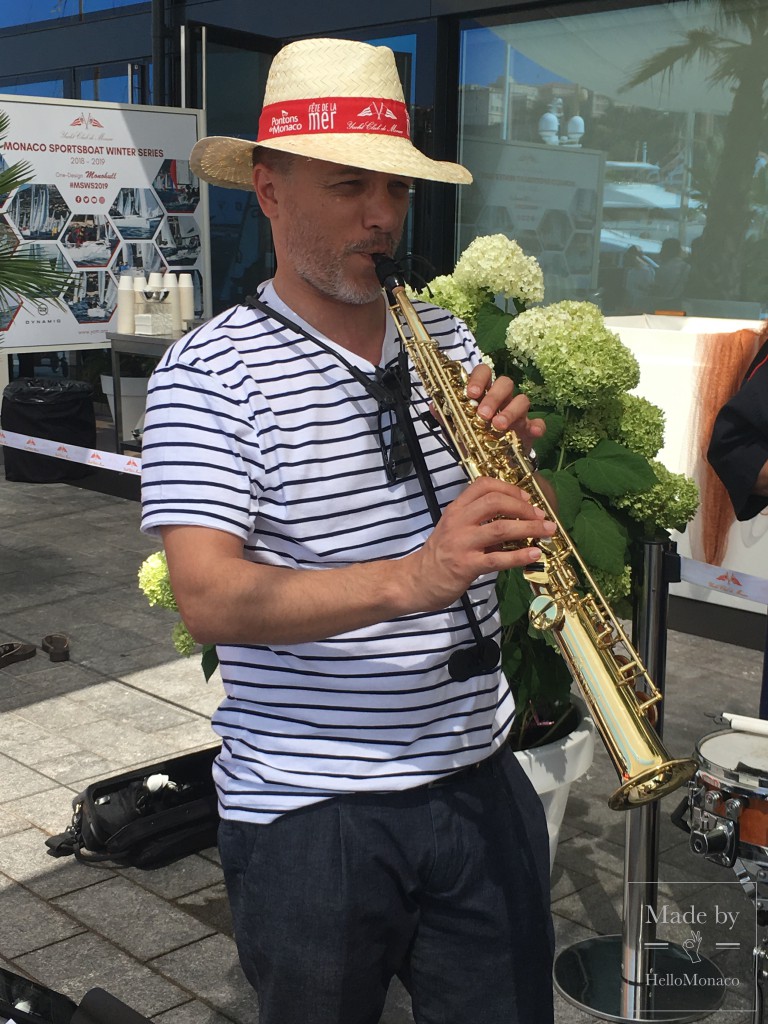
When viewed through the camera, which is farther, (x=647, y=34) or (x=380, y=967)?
(x=647, y=34)

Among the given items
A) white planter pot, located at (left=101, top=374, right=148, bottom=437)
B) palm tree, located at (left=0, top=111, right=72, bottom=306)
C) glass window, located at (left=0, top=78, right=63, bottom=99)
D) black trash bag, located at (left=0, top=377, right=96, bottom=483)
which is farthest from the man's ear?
glass window, located at (left=0, top=78, right=63, bottom=99)

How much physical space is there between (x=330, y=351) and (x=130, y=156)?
23.3 feet

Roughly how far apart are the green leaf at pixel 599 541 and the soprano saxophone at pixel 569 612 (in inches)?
46.8

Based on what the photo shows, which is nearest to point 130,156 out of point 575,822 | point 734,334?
point 734,334

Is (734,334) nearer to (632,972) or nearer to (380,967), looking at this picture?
(632,972)

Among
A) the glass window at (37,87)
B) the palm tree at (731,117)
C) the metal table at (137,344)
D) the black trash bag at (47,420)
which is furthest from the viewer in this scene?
the glass window at (37,87)

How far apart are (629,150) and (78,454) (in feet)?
12.7

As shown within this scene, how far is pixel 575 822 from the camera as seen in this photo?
14.0 feet

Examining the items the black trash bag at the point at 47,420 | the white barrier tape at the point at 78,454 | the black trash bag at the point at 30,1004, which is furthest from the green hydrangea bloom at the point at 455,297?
the black trash bag at the point at 47,420

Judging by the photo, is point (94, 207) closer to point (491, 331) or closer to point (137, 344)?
point (137, 344)

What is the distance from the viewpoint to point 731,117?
7.07 m

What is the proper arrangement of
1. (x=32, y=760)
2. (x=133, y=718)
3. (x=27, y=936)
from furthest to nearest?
1. (x=133, y=718)
2. (x=32, y=760)
3. (x=27, y=936)

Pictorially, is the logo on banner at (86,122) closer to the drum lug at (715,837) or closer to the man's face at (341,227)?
the man's face at (341,227)

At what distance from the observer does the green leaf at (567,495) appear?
3.12 metres
